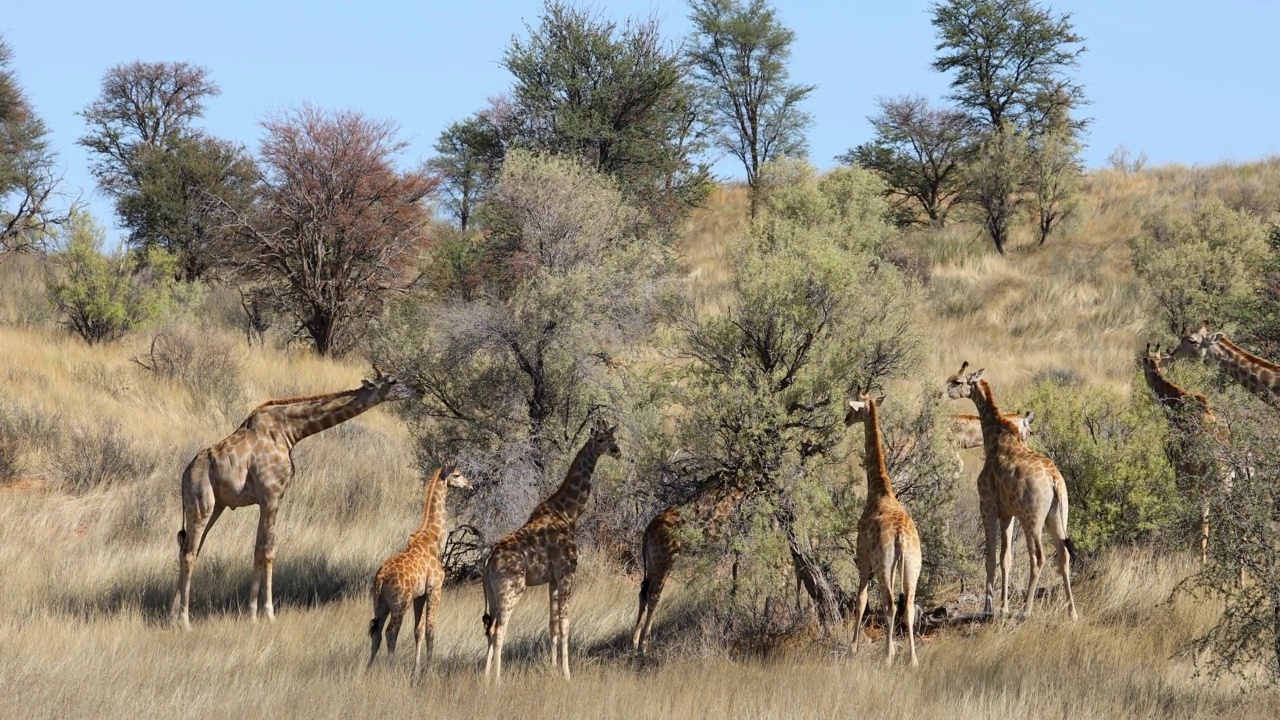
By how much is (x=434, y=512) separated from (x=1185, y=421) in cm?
598

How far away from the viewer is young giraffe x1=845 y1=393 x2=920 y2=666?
875 cm

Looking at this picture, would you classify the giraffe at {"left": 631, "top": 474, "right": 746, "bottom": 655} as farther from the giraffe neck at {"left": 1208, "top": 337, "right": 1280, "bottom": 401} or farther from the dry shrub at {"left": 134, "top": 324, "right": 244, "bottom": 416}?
the dry shrub at {"left": 134, "top": 324, "right": 244, "bottom": 416}

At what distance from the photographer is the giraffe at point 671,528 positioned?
392 inches

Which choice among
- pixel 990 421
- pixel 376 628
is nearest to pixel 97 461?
pixel 376 628

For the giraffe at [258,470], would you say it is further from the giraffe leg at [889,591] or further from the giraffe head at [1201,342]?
the giraffe head at [1201,342]

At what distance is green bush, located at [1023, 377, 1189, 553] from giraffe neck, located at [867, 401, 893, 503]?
3.42 metres

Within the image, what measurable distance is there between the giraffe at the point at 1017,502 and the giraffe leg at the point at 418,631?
14.2ft

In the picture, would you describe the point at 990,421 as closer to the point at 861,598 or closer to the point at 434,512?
the point at 861,598

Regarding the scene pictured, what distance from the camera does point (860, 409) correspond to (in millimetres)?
9766

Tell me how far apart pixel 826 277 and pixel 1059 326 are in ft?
76.8

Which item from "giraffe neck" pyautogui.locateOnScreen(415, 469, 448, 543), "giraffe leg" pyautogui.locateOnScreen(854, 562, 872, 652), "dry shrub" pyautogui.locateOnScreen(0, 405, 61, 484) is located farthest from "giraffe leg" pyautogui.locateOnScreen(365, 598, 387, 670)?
"dry shrub" pyautogui.locateOnScreen(0, 405, 61, 484)

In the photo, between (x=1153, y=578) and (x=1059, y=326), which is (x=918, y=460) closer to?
(x=1153, y=578)

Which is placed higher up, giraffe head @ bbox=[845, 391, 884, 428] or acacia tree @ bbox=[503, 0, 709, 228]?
acacia tree @ bbox=[503, 0, 709, 228]

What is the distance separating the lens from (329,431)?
2023cm
